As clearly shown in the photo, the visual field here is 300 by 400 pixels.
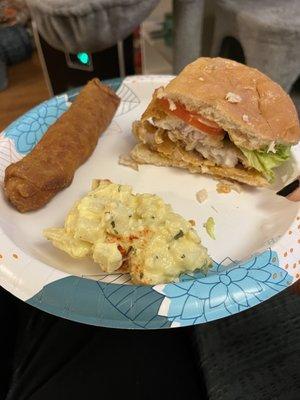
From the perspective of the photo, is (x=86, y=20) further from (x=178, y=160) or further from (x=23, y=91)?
(x=23, y=91)

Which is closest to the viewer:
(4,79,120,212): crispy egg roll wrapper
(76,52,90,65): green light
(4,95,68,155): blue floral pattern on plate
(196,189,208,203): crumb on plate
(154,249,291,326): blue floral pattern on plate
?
(154,249,291,326): blue floral pattern on plate

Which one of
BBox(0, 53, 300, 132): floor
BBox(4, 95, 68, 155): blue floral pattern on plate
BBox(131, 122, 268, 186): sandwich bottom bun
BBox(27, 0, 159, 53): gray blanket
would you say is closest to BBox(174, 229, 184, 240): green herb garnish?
BBox(131, 122, 268, 186): sandwich bottom bun

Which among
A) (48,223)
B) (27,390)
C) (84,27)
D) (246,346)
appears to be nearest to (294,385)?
(246,346)

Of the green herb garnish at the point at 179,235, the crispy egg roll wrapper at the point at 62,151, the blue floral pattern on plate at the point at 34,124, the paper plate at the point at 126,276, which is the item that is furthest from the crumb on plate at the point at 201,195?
the blue floral pattern on plate at the point at 34,124

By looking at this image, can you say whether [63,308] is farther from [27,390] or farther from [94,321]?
[27,390]

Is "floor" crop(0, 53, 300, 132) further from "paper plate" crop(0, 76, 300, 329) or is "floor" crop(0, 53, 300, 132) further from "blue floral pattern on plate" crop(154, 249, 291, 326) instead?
"blue floral pattern on plate" crop(154, 249, 291, 326)

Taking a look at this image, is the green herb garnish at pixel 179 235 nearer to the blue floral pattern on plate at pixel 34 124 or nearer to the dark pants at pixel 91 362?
the dark pants at pixel 91 362

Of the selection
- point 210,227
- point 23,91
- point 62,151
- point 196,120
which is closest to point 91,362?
point 210,227
